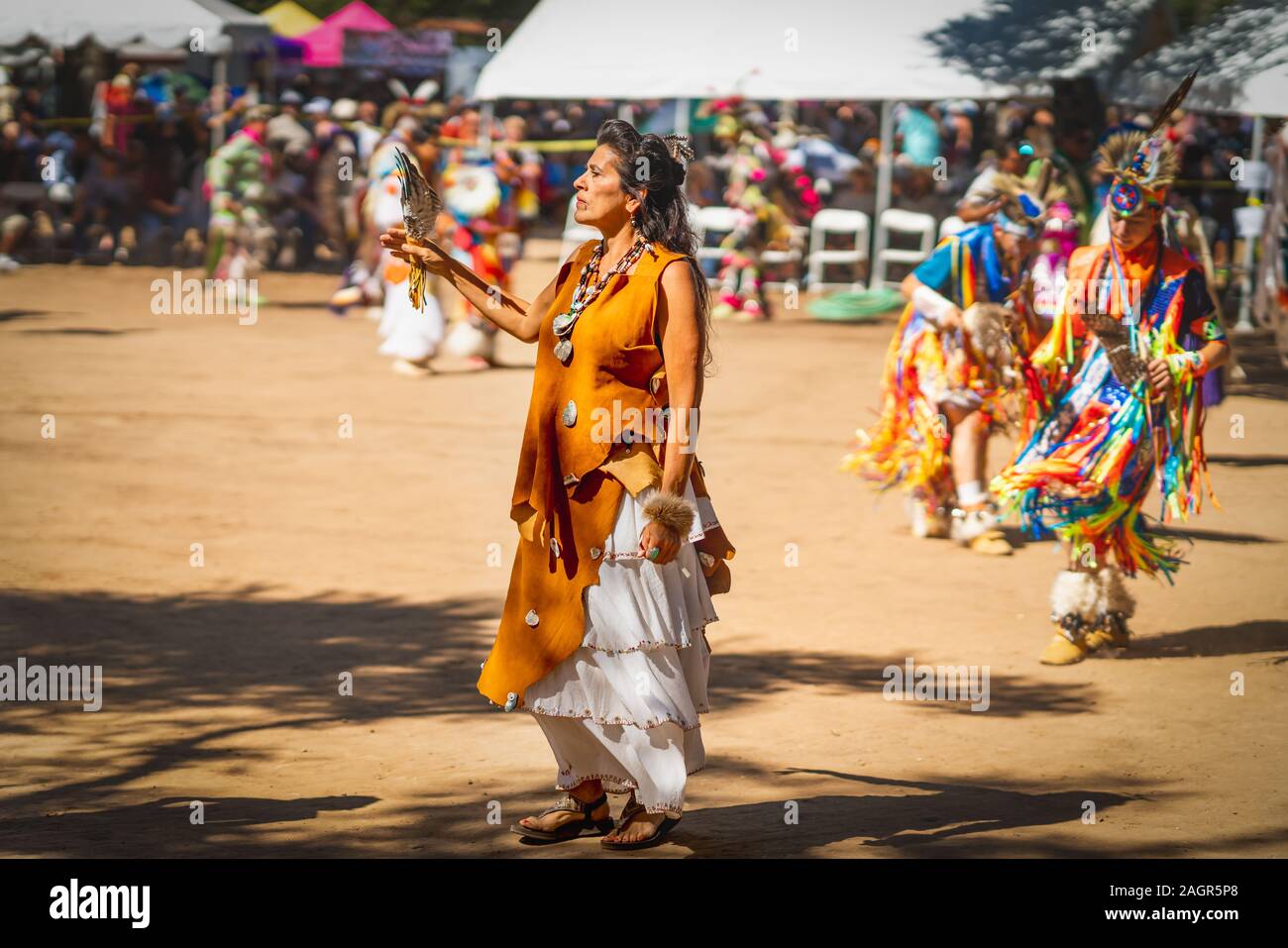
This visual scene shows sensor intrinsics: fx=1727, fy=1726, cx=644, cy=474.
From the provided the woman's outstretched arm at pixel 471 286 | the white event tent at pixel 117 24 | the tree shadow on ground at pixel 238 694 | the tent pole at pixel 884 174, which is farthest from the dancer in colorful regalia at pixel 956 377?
the white event tent at pixel 117 24

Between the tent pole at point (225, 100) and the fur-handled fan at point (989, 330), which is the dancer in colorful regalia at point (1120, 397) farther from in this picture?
the tent pole at point (225, 100)

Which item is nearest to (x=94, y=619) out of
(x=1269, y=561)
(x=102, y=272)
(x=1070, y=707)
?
(x=1070, y=707)

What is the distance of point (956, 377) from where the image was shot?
9312mm

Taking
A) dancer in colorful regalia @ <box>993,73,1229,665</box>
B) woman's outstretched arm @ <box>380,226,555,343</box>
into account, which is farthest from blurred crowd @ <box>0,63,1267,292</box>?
woman's outstretched arm @ <box>380,226,555,343</box>

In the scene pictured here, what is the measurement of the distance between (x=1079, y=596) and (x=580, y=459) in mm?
3470

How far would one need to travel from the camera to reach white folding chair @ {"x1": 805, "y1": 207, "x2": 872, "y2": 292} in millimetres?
21484

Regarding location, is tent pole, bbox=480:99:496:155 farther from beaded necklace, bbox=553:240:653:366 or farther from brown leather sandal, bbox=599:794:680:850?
brown leather sandal, bbox=599:794:680:850

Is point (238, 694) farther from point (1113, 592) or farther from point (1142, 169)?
point (1142, 169)

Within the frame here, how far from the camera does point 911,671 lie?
7168 millimetres

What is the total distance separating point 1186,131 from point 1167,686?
61.6ft

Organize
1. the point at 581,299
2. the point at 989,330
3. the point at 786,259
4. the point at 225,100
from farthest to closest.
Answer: the point at 225,100 < the point at 786,259 < the point at 989,330 < the point at 581,299

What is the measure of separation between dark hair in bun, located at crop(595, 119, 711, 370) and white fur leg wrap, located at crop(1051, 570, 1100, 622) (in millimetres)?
3256

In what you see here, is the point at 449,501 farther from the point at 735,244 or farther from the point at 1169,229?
the point at 735,244

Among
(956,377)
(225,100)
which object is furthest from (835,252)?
(956,377)
